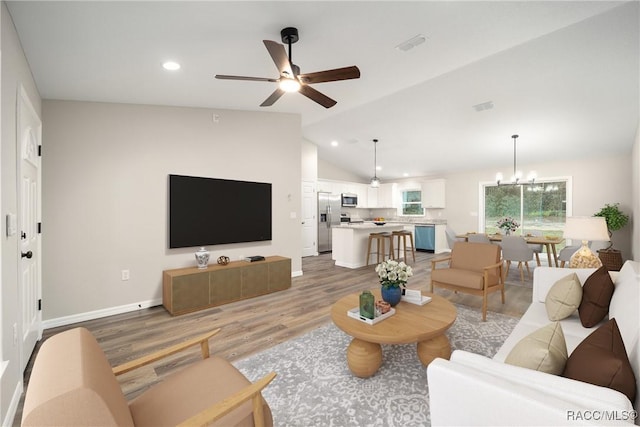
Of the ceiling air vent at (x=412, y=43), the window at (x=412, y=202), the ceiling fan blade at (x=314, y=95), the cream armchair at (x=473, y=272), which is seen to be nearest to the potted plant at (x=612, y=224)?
the cream armchair at (x=473, y=272)

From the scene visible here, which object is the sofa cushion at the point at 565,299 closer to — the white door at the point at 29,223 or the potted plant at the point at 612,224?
A: the white door at the point at 29,223

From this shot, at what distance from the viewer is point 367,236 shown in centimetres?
625

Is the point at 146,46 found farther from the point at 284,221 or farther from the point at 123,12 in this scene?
the point at 284,221

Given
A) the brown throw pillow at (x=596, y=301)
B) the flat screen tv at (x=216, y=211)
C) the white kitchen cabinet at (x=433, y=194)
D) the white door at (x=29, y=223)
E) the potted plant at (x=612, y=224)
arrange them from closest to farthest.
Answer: the brown throw pillow at (x=596, y=301)
the white door at (x=29, y=223)
the flat screen tv at (x=216, y=211)
the potted plant at (x=612, y=224)
the white kitchen cabinet at (x=433, y=194)

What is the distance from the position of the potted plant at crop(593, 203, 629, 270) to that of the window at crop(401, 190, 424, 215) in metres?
4.07

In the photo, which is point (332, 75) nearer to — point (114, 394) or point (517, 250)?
point (114, 394)

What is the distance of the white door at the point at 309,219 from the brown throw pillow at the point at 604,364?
619 cm

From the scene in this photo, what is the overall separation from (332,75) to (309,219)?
5.18m

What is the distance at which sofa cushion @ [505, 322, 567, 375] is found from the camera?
43.2 inches

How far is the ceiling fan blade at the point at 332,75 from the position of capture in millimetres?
2321

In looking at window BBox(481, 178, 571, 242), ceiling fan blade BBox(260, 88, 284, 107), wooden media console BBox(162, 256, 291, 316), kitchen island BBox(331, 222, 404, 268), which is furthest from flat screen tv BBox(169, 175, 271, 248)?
window BBox(481, 178, 571, 242)

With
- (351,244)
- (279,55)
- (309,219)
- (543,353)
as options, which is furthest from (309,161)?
(543,353)

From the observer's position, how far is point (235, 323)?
123 inches

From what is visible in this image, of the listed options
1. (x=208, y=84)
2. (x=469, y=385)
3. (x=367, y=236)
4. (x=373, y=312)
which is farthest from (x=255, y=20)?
(x=367, y=236)
